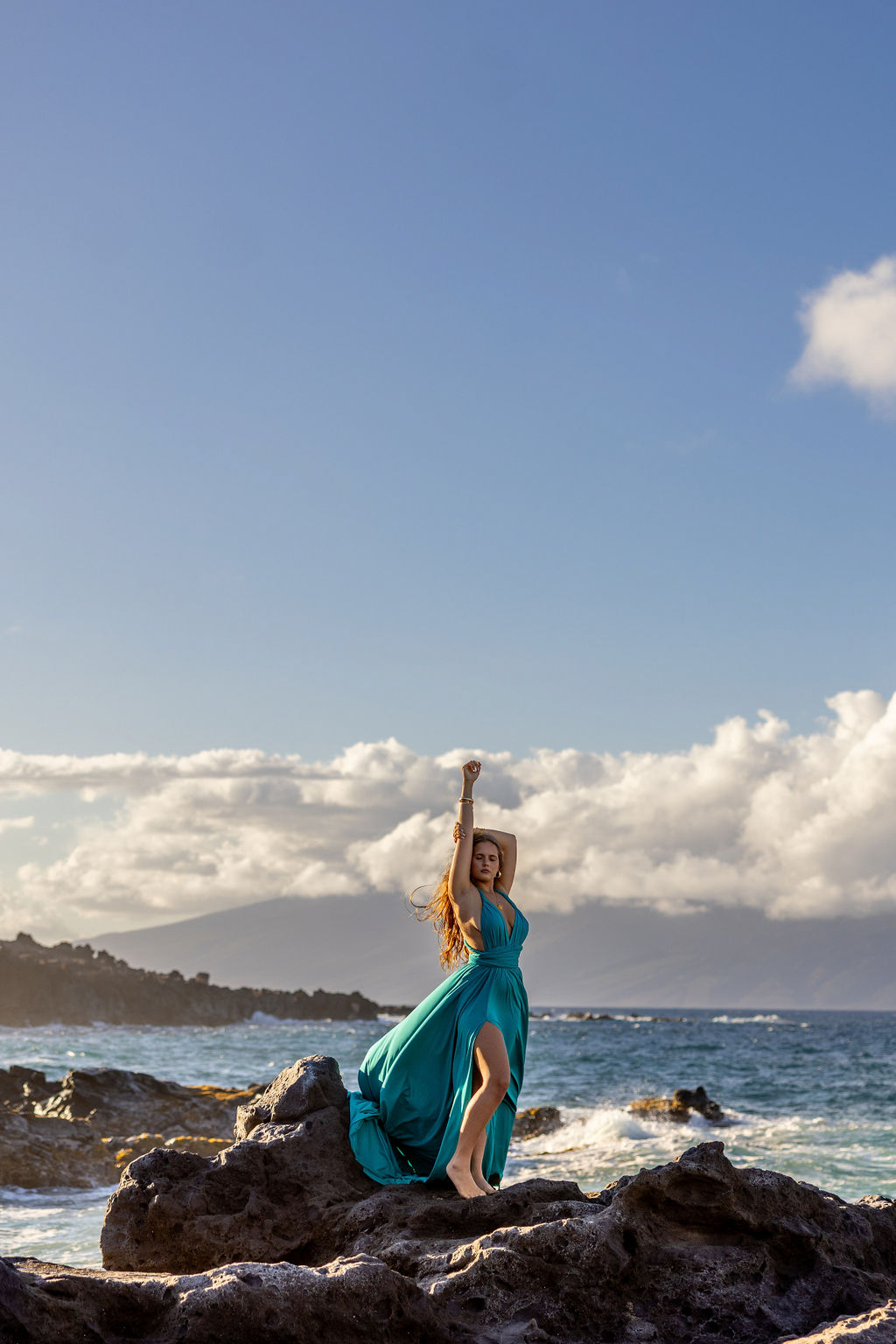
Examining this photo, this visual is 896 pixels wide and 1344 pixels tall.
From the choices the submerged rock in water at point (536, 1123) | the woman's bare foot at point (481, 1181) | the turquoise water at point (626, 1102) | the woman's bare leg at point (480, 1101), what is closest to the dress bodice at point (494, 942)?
the woman's bare leg at point (480, 1101)

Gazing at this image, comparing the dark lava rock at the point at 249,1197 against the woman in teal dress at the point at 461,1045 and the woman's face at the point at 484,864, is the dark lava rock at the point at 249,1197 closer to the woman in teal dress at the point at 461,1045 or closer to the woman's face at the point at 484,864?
the woman in teal dress at the point at 461,1045

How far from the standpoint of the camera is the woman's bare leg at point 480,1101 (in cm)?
567

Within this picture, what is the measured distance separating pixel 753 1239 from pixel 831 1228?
450mm

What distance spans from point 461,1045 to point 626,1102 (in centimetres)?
2116

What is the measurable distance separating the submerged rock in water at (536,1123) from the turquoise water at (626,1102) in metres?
0.25

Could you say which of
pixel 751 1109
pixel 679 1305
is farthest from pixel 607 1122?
pixel 679 1305

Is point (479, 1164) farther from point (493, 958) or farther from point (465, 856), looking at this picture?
point (465, 856)

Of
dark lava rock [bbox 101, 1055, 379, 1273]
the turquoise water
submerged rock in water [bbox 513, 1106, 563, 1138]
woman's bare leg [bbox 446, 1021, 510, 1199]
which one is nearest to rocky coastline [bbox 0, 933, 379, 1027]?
the turquoise water

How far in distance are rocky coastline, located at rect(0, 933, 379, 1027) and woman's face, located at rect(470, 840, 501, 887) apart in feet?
223

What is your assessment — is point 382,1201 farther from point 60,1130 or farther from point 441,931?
point 60,1130

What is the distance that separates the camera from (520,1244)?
453 cm

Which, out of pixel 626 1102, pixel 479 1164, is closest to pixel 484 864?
pixel 479 1164

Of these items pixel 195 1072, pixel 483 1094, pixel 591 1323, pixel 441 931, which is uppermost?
pixel 441 931

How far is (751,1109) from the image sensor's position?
25.2 m
